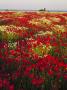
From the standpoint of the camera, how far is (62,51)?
10641mm

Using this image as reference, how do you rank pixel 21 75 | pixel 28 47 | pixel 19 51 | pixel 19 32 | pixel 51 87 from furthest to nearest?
pixel 19 32 < pixel 28 47 < pixel 19 51 < pixel 21 75 < pixel 51 87

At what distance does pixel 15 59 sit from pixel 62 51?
8.23 ft

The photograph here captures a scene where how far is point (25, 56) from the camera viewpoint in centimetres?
904

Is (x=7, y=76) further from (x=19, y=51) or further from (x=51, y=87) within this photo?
(x=19, y=51)

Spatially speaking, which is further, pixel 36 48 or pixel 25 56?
pixel 36 48

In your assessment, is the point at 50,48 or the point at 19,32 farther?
the point at 19,32

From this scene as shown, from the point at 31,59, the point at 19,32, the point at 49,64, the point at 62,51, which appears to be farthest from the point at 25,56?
the point at 19,32

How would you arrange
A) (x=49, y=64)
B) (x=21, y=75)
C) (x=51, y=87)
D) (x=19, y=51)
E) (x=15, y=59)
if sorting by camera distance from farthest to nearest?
(x=19, y=51) → (x=15, y=59) → (x=49, y=64) → (x=21, y=75) → (x=51, y=87)

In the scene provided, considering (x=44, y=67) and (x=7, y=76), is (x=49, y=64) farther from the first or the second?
(x=7, y=76)

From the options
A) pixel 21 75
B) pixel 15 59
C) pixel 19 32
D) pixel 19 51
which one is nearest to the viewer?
pixel 21 75

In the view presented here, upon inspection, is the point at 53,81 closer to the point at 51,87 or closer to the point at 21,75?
the point at 51,87

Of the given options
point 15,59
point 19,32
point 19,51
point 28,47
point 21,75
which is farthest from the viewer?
point 19,32

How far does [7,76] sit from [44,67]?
1.00m

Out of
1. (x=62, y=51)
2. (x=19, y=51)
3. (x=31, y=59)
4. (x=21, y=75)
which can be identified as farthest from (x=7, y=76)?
(x=62, y=51)
